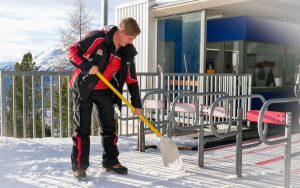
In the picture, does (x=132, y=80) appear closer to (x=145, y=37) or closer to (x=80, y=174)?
(x=80, y=174)

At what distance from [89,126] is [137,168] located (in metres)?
0.92

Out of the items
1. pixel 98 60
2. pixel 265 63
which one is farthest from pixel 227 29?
pixel 98 60

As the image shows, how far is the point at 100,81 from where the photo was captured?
4.11m

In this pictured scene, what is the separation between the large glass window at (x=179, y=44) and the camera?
1023 centimetres

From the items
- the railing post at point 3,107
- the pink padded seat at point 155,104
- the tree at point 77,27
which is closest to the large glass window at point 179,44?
the pink padded seat at point 155,104

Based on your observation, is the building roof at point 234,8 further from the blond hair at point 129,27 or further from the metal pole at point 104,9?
the blond hair at point 129,27

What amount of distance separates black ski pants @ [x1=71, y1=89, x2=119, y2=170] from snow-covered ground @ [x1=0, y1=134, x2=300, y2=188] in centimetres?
22

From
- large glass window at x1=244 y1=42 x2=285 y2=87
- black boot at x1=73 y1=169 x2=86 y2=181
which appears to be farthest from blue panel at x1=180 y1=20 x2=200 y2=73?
black boot at x1=73 y1=169 x2=86 y2=181

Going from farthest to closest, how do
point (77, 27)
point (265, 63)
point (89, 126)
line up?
1. point (77, 27)
2. point (265, 63)
3. point (89, 126)

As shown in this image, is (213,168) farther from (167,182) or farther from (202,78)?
(202,78)

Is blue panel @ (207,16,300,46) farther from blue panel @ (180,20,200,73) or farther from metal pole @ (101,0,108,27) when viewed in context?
metal pole @ (101,0,108,27)

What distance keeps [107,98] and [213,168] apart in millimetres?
1643

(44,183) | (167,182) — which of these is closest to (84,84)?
(44,183)

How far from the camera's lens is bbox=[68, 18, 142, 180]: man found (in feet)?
12.7
